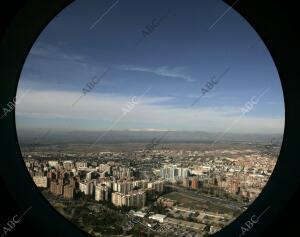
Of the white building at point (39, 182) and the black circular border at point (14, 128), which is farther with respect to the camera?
the white building at point (39, 182)

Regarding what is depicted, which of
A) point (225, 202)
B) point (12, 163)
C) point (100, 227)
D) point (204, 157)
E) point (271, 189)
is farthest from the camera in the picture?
point (204, 157)

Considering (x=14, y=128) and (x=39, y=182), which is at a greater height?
(x=14, y=128)

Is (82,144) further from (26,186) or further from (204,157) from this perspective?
(26,186)

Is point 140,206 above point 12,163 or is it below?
below

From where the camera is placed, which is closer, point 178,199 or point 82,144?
point 178,199

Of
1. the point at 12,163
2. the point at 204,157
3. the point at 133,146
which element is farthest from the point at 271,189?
the point at 133,146

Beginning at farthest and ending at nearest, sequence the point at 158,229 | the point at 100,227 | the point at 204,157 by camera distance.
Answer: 1. the point at 204,157
2. the point at 158,229
3. the point at 100,227

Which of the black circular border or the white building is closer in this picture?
the black circular border

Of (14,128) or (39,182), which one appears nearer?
(14,128)
